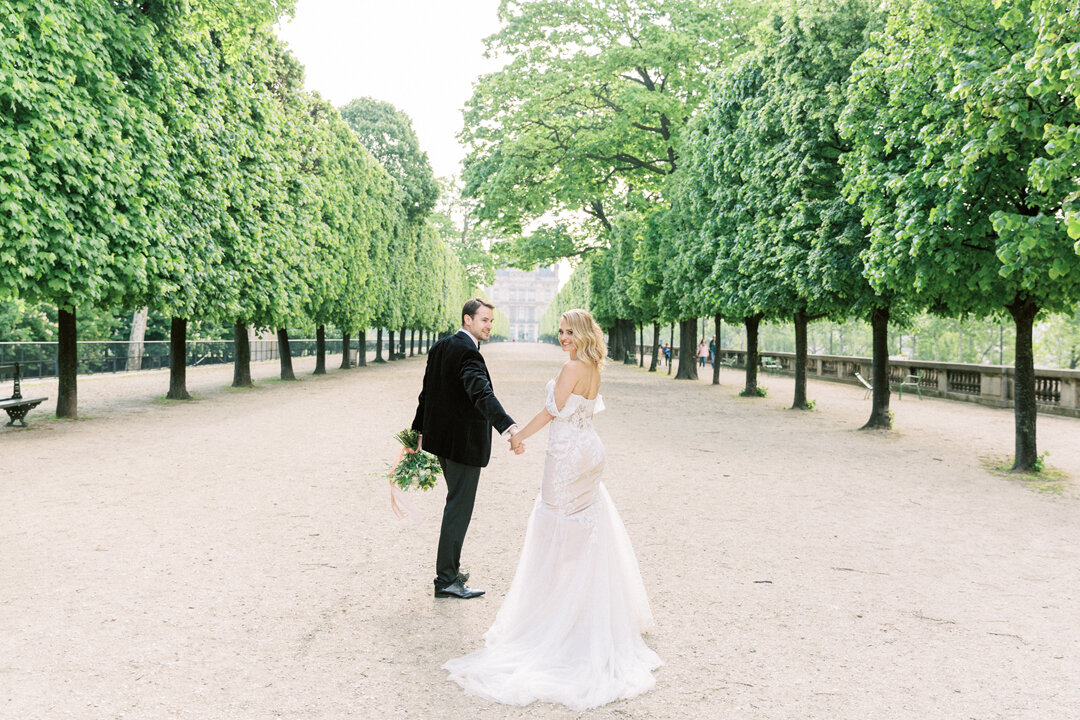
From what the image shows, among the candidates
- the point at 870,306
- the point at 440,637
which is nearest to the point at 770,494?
the point at 440,637

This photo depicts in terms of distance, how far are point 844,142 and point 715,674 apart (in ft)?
42.4

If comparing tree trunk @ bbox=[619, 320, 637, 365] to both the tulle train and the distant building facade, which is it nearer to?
the tulle train

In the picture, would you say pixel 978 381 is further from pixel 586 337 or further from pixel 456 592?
pixel 586 337

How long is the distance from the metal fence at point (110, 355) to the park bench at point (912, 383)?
76.6 feet

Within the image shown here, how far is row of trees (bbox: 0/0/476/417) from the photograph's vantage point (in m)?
10.9

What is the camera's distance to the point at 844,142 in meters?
14.5

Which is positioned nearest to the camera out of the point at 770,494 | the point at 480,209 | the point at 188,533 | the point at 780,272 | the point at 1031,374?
the point at 188,533

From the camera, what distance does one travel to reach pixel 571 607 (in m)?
4.02

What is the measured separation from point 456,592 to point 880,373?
1177 cm

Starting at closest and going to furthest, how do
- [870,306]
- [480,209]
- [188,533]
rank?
[188,533] < [870,306] < [480,209]

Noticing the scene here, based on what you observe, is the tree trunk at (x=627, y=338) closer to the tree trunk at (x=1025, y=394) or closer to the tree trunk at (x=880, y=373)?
the tree trunk at (x=880, y=373)

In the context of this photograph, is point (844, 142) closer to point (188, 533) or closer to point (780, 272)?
point (780, 272)

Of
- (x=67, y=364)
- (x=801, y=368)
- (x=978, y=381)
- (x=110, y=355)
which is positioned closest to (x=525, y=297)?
(x=110, y=355)

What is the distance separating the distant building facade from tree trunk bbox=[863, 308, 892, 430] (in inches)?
6677
